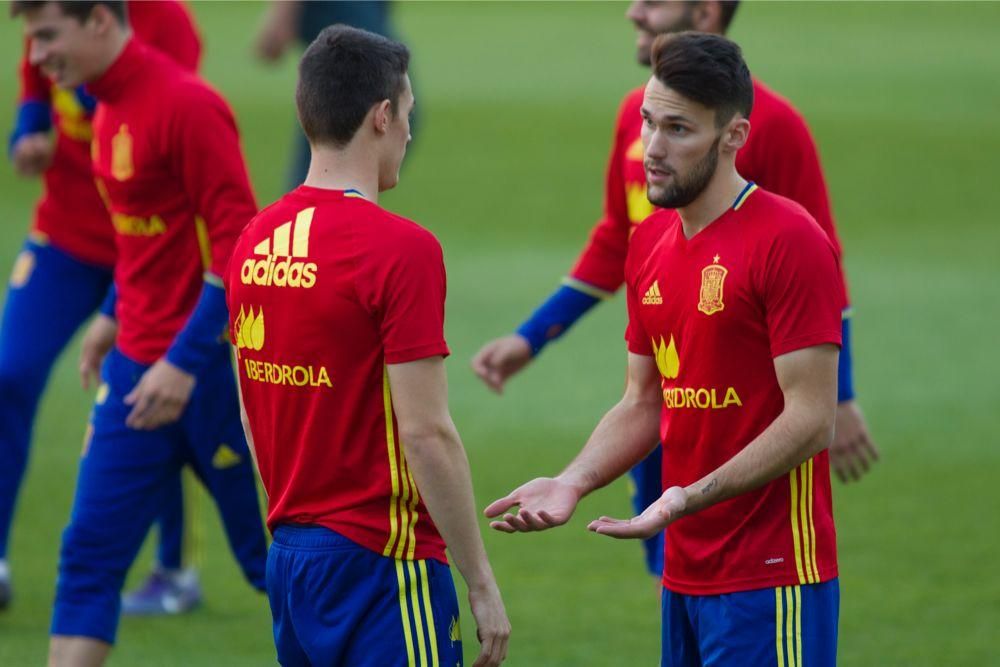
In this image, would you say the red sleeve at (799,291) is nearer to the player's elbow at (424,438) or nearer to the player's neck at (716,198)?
the player's neck at (716,198)

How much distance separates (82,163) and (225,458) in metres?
2.06

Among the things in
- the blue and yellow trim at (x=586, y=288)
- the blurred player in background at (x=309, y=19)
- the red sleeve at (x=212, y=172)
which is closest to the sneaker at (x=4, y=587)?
the red sleeve at (x=212, y=172)

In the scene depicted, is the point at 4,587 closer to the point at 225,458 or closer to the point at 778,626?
the point at 225,458

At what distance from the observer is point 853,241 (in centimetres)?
1778

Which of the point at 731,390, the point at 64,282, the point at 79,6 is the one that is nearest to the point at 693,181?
the point at 731,390

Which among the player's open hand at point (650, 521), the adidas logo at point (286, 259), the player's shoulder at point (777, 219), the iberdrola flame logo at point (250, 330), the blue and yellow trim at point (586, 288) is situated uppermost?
the player's shoulder at point (777, 219)

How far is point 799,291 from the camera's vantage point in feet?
12.5

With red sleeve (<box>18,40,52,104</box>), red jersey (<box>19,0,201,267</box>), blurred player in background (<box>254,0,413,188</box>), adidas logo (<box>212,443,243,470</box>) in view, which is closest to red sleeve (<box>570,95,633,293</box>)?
adidas logo (<box>212,443,243,470</box>)

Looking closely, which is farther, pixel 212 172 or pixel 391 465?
pixel 212 172

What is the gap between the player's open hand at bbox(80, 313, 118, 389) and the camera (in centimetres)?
611

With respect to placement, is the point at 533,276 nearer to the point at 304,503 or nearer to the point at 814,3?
the point at 304,503

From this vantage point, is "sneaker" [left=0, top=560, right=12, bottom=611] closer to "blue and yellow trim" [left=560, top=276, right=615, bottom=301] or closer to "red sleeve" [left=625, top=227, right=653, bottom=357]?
"blue and yellow trim" [left=560, top=276, right=615, bottom=301]

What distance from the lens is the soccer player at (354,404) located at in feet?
12.3

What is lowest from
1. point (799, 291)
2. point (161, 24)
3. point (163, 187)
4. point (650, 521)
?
point (650, 521)
